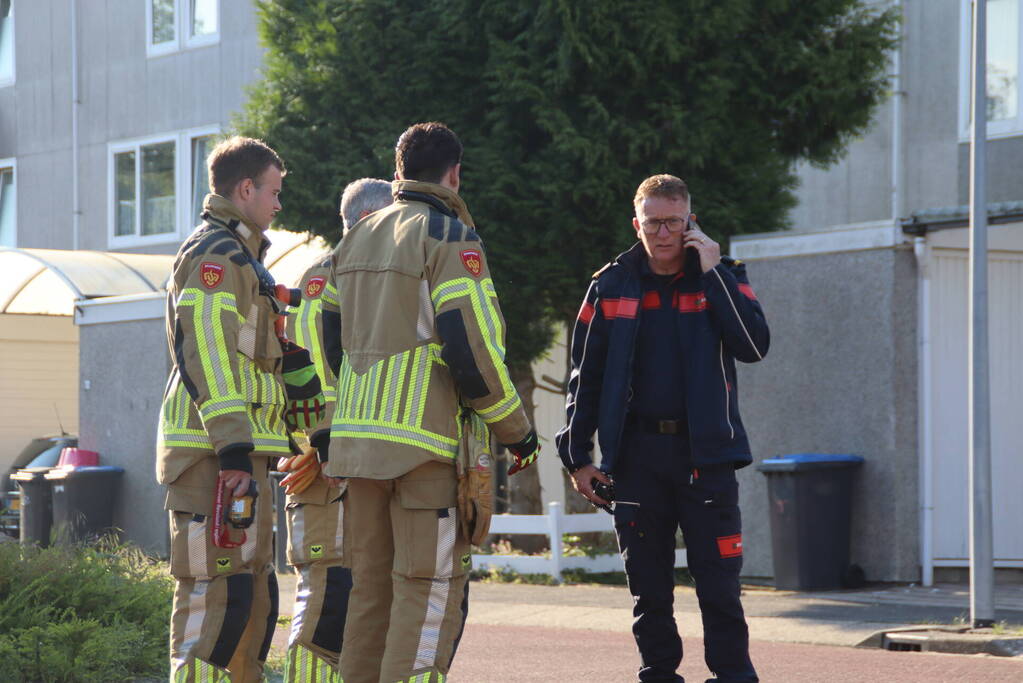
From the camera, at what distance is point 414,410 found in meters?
4.68

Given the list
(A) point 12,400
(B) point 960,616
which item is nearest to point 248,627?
(B) point 960,616

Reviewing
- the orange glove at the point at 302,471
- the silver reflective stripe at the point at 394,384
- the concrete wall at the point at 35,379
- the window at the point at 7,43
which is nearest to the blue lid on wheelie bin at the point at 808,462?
the orange glove at the point at 302,471

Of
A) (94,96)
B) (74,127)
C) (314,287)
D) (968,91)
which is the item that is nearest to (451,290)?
(314,287)

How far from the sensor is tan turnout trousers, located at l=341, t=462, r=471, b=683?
4.59m

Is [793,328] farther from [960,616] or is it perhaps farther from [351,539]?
[351,539]

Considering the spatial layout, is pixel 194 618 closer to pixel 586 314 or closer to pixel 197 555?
pixel 197 555

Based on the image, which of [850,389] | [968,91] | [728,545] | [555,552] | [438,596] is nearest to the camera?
[438,596]

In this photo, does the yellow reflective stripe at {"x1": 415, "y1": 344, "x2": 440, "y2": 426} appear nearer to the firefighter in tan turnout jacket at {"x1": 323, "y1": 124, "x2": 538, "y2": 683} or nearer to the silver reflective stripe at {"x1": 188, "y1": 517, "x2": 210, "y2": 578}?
the firefighter in tan turnout jacket at {"x1": 323, "y1": 124, "x2": 538, "y2": 683}

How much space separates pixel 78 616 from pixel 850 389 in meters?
6.79

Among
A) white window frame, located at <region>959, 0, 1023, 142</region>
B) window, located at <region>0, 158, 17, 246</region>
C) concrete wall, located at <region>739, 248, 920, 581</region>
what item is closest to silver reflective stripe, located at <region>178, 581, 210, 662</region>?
concrete wall, located at <region>739, 248, 920, 581</region>

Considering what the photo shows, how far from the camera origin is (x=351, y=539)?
15.9 ft

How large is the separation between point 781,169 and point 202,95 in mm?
12598

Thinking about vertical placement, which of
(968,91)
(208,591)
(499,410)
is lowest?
(208,591)

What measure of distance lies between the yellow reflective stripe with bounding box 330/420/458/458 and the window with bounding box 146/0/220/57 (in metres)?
20.4
